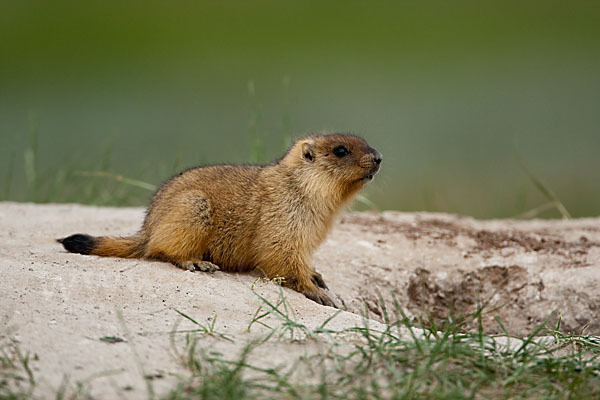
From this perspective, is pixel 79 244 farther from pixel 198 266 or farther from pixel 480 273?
pixel 480 273

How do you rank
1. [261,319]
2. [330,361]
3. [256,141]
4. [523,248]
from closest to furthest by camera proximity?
[330,361] < [261,319] < [523,248] < [256,141]

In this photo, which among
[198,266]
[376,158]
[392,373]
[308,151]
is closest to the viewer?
[392,373]

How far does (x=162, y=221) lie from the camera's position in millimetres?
5078

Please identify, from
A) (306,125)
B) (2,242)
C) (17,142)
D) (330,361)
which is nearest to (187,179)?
(2,242)

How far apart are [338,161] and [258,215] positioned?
66 cm

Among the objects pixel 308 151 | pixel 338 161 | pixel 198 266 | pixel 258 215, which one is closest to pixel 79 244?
pixel 198 266

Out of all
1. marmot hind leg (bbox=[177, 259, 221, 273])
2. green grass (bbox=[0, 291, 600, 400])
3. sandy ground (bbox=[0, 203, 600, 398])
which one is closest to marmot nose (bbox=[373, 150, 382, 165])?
sandy ground (bbox=[0, 203, 600, 398])

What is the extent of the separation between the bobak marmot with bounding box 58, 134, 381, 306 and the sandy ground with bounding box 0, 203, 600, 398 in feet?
0.56

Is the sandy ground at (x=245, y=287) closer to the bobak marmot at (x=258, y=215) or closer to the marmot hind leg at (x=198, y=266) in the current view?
the marmot hind leg at (x=198, y=266)

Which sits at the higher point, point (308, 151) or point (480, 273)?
point (308, 151)

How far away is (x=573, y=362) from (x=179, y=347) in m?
1.77

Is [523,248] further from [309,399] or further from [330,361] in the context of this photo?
[309,399]

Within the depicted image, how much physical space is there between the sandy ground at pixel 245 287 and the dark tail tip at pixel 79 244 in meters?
0.06

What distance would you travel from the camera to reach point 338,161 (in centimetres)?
532
